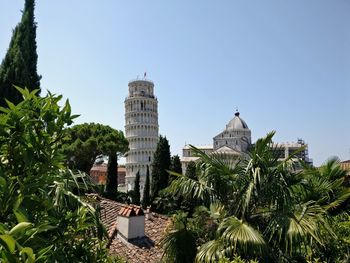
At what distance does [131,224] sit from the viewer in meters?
8.88

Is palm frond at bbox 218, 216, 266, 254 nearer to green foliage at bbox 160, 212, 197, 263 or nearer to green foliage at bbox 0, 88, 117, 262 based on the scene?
green foliage at bbox 160, 212, 197, 263

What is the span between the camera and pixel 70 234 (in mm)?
3219

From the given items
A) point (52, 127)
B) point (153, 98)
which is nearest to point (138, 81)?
point (153, 98)

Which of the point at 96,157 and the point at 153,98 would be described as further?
the point at 153,98

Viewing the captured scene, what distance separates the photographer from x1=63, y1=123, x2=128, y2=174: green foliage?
3322cm

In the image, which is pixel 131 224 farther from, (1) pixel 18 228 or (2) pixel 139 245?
(1) pixel 18 228

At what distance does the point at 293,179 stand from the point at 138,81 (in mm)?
73495

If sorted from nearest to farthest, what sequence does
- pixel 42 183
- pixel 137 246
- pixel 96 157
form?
pixel 42 183, pixel 137 246, pixel 96 157

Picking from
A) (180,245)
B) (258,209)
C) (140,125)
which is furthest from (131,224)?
(140,125)

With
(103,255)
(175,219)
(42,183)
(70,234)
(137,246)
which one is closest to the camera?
(42,183)

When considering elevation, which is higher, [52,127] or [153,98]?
[153,98]

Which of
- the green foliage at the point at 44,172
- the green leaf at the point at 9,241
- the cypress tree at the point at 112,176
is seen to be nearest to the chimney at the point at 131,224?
the green foliage at the point at 44,172

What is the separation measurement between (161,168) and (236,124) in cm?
6119

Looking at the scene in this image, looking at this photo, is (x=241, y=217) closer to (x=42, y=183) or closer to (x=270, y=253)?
(x=270, y=253)
